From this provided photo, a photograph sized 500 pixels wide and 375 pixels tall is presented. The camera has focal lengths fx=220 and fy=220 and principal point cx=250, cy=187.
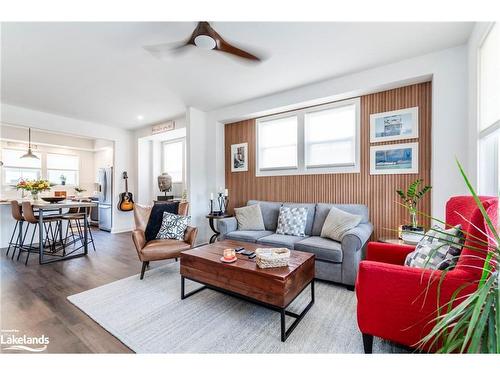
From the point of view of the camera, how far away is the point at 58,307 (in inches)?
81.9

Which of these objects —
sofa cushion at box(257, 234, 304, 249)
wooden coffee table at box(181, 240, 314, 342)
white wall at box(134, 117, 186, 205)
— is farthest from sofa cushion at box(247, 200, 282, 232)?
white wall at box(134, 117, 186, 205)

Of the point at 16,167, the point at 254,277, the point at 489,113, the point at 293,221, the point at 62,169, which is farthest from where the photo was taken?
the point at 62,169

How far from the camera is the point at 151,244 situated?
277 centimetres

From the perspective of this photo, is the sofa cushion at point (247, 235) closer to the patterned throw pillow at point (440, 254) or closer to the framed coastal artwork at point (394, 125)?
the patterned throw pillow at point (440, 254)

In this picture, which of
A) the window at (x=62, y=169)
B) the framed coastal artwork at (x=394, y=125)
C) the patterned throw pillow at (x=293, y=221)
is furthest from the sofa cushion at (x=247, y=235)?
the window at (x=62, y=169)

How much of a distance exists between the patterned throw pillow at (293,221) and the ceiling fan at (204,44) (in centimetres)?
208

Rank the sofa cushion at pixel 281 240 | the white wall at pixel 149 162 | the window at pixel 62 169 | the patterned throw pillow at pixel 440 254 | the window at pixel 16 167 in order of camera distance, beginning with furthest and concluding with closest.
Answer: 1. the window at pixel 62 169
2. the white wall at pixel 149 162
3. the window at pixel 16 167
4. the sofa cushion at pixel 281 240
5. the patterned throw pillow at pixel 440 254

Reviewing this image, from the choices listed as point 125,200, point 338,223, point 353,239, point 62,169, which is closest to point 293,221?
Result: point 338,223

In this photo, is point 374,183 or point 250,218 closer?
point 374,183

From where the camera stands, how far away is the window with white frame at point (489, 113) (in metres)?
1.81

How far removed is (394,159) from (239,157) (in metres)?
2.66

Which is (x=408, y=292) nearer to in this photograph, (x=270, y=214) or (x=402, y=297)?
(x=402, y=297)
